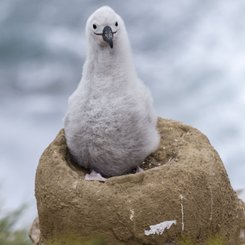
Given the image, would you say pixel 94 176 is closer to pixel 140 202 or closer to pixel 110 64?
pixel 140 202

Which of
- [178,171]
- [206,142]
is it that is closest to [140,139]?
[178,171]

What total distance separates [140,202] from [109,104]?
67cm

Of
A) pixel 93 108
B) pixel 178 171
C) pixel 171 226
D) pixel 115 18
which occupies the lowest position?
pixel 171 226

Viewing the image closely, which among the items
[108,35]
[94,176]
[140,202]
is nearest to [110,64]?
[108,35]

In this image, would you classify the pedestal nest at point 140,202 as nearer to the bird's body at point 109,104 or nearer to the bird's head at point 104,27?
the bird's body at point 109,104

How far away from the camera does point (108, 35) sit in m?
4.64

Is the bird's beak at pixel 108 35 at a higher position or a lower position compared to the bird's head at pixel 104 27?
lower

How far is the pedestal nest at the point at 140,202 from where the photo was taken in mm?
4688

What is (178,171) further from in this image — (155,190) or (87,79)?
(87,79)

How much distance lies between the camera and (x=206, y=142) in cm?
544

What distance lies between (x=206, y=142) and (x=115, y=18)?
1275 millimetres

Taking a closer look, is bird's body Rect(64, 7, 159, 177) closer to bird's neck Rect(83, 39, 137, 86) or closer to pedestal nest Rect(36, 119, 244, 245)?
bird's neck Rect(83, 39, 137, 86)

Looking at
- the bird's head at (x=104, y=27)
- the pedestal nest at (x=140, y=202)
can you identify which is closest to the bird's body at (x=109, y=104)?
the bird's head at (x=104, y=27)

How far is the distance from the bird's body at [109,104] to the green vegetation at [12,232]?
0.84m
